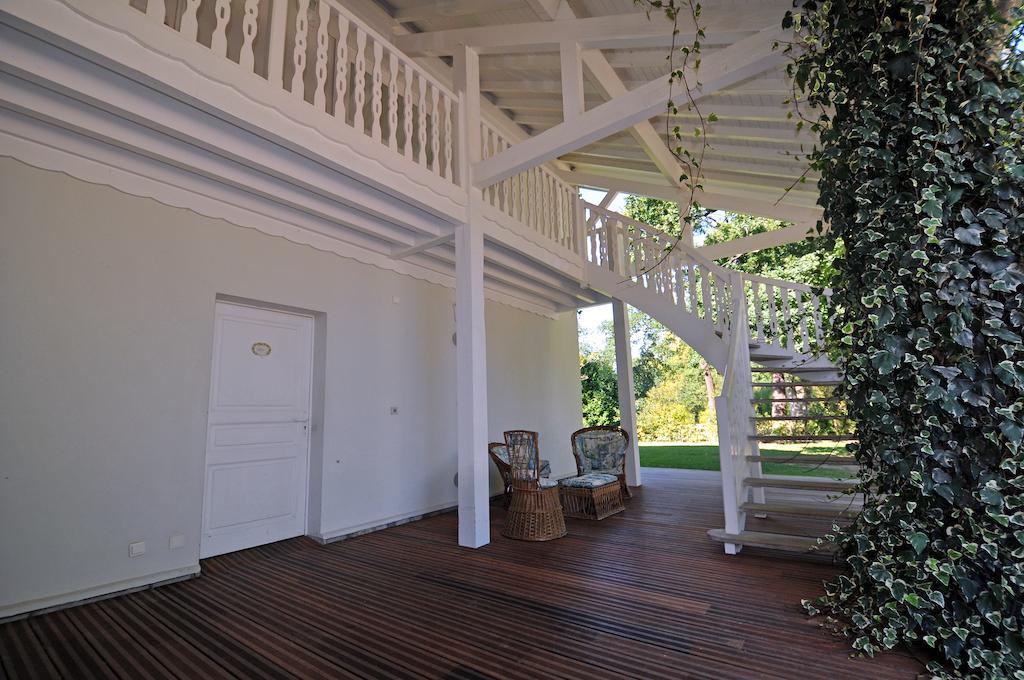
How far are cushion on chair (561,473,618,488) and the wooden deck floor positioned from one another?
3.31 feet

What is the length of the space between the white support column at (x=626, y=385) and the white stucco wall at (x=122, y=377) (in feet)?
10.9

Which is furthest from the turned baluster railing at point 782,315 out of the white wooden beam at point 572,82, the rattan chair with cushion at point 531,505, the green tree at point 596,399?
the green tree at point 596,399

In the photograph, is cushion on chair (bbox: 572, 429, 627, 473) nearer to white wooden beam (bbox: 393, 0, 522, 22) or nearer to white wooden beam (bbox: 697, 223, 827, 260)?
white wooden beam (bbox: 697, 223, 827, 260)

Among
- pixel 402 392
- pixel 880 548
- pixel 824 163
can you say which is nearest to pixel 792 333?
pixel 824 163

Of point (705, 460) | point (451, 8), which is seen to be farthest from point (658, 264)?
point (705, 460)

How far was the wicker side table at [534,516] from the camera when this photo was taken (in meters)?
4.20

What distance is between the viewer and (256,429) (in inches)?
164

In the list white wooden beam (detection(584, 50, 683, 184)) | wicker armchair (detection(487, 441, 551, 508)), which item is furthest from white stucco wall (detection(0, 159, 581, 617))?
white wooden beam (detection(584, 50, 683, 184))

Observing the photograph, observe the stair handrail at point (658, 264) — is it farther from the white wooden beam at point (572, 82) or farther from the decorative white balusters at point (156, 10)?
the decorative white balusters at point (156, 10)

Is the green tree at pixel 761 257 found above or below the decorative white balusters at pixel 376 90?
above

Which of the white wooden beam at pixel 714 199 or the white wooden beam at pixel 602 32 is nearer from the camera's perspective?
the white wooden beam at pixel 602 32

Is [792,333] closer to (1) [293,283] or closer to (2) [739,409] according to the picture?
(2) [739,409]

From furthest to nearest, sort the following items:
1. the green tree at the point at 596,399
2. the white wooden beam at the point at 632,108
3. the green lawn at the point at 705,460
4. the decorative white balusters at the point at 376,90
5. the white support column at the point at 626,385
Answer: the green tree at the point at 596,399 < the green lawn at the point at 705,460 < the white support column at the point at 626,385 < the decorative white balusters at the point at 376,90 < the white wooden beam at the point at 632,108

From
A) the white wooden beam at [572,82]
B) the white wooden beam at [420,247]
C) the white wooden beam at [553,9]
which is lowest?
the white wooden beam at [420,247]
